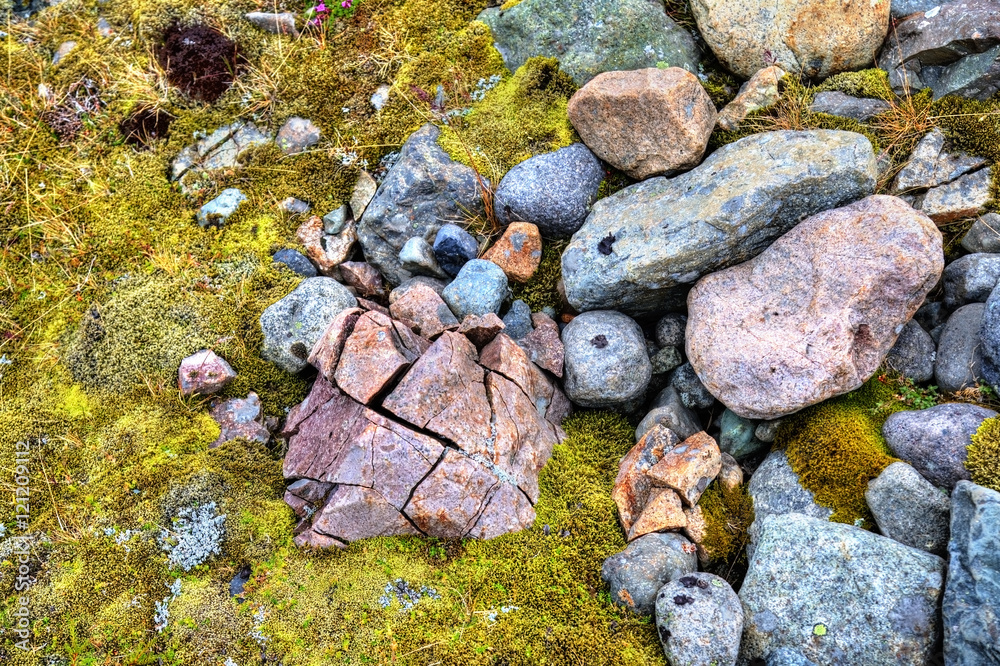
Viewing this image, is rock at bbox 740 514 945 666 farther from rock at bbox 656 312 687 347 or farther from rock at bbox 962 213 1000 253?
rock at bbox 962 213 1000 253

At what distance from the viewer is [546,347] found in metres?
7.41

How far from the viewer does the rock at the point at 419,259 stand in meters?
7.78

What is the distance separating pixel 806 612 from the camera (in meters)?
5.57

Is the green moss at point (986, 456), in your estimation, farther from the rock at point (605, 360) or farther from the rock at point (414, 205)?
the rock at point (414, 205)

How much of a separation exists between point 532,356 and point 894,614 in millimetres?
4188

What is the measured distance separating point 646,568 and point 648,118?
4988 millimetres

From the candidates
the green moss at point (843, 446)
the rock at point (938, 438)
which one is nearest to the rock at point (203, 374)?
the green moss at point (843, 446)

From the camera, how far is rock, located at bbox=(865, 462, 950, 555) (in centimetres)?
Result: 563

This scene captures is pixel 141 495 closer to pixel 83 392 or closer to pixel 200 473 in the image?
pixel 200 473

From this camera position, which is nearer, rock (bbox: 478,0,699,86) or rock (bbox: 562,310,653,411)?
rock (bbox: 562,310,653,411)

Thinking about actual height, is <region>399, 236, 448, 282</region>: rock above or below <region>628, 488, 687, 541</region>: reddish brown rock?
above

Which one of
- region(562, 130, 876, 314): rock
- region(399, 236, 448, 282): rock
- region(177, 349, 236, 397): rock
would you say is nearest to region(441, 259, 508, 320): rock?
region(399, 236, 448, 282): rock

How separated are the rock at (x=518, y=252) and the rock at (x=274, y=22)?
16.5ft

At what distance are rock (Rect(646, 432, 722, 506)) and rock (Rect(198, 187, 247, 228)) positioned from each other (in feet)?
21.0
